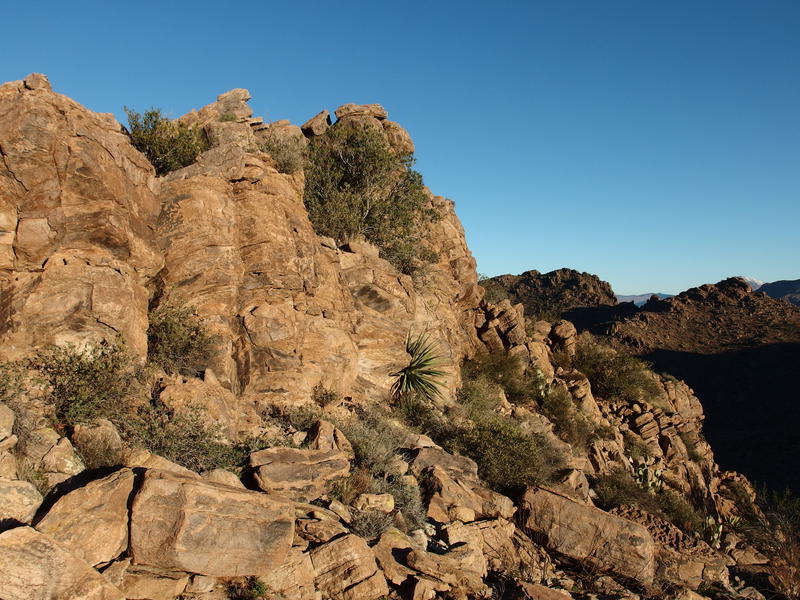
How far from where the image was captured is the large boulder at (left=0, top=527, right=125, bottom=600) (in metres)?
3.91

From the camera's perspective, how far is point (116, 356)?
7.68 m

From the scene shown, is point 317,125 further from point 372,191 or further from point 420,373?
point 420,373

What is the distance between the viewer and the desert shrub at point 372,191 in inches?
711

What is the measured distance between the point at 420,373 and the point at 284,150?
27.7 ft

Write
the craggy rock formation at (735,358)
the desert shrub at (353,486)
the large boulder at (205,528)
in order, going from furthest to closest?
the craggy rock formation at (735,358) → the desert shrub at (353,486) → the large boulder at (205,528)

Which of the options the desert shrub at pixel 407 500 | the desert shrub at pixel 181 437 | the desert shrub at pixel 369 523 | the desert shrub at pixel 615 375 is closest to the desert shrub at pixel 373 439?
the desert shrub at pixel 407 500

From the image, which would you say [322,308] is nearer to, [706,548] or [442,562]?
[442,562]

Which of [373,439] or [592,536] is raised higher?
[373,439]

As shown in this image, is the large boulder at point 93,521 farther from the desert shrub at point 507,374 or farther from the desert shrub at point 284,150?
the desert shrub at point 507,374

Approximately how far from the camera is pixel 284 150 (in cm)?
1575

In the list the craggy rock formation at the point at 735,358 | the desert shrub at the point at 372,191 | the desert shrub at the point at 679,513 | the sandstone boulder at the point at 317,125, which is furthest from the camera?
the craggy rock formation at the point at 735,358

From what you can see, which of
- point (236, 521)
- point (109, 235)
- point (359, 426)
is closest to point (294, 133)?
point (109, 235)

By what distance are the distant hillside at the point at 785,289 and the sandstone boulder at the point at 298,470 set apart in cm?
13839

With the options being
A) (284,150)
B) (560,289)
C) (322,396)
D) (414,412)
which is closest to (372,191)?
(284,150)
